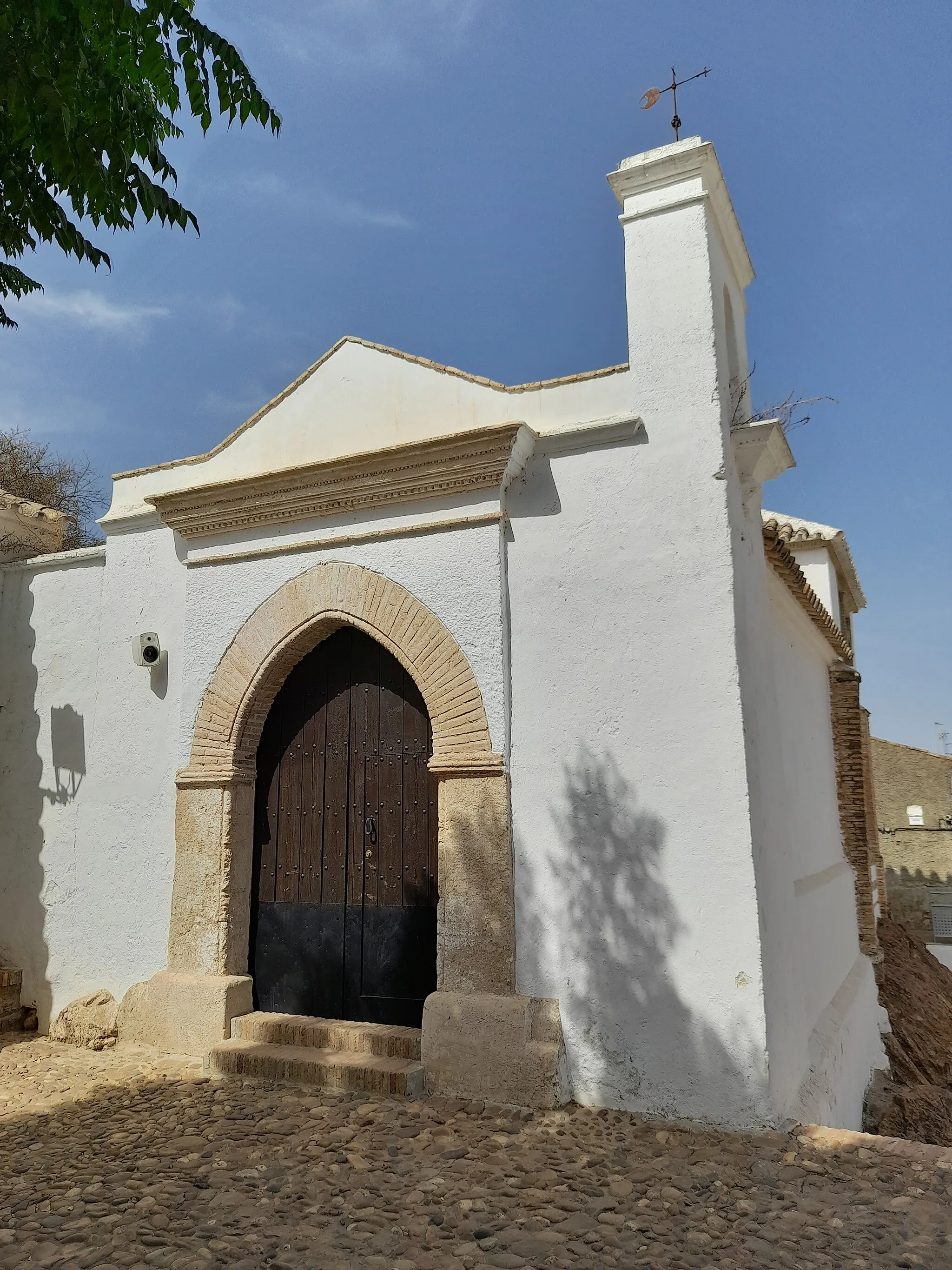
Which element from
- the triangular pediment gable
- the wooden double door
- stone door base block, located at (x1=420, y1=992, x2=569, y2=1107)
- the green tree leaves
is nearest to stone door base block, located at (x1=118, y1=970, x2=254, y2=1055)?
the wooden double door

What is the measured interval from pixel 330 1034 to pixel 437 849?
1.16 m

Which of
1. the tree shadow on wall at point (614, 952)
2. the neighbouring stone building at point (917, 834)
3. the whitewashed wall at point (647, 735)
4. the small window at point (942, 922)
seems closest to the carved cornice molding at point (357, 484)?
the whitewashed wall at point (647, 735)

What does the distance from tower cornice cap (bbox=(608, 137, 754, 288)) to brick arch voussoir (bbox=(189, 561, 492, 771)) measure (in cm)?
257

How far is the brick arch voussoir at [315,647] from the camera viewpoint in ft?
15.5

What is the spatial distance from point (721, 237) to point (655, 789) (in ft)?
10.7

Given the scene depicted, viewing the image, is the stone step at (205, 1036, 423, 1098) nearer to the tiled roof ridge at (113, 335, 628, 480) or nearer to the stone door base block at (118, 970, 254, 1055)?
the stone door base block at (118, 970, 254, 1055)

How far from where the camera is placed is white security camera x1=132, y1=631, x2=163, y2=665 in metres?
5.70

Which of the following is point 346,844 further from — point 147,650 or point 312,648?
point 147,650

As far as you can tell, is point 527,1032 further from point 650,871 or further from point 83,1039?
point 83,1039

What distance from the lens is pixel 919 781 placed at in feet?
69.0

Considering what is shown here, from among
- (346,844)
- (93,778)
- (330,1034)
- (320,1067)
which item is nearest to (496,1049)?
(320,1067)

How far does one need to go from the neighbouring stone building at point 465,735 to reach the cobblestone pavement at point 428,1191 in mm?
389

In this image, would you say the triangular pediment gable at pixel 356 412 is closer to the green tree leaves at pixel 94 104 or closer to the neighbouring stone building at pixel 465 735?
the neighbouring stone building at pixel 465 735

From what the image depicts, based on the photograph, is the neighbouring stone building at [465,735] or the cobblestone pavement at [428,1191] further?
the neighbouring stone building at [465,735]
